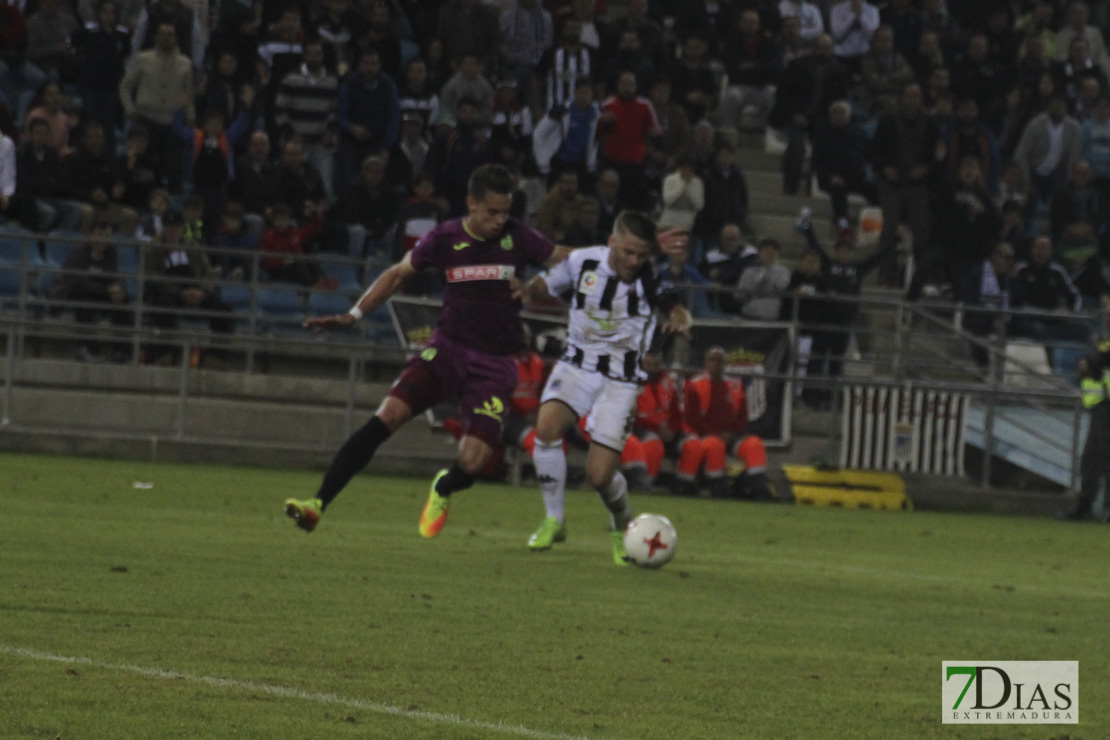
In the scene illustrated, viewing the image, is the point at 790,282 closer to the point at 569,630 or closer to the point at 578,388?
the point at 578,388

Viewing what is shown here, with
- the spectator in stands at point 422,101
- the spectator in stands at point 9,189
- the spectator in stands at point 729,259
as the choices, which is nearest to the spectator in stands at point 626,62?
the spectator in stands at point 422,101

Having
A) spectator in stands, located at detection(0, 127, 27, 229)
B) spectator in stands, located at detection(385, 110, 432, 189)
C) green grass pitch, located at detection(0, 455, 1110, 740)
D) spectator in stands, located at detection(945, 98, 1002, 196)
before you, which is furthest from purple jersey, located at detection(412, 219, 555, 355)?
spectator in stands, located at detection(945, 98, 1002, 196)

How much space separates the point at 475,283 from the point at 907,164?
43.4ft

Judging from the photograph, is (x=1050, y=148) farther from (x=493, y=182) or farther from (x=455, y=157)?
(x=493, y=182)

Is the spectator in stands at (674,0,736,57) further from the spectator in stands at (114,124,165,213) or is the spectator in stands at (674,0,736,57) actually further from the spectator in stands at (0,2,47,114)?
the spectator in stands at (0,2,47,114)

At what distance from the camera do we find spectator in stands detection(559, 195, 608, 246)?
2048cm

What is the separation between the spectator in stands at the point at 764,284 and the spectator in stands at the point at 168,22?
266 inches

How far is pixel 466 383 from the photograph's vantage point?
11383mm

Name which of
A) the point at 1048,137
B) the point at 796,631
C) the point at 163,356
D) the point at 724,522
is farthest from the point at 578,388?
the point at 1048,137

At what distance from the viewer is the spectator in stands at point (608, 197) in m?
21.6

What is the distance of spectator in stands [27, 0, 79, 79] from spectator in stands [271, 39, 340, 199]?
215 centimetres

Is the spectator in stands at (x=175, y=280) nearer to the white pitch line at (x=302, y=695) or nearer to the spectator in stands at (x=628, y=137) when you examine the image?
the spectator in stands at (x=628, y=137)

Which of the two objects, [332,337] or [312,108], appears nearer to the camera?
[332,337]

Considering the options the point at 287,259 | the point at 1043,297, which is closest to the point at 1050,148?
the point at 1043,297
